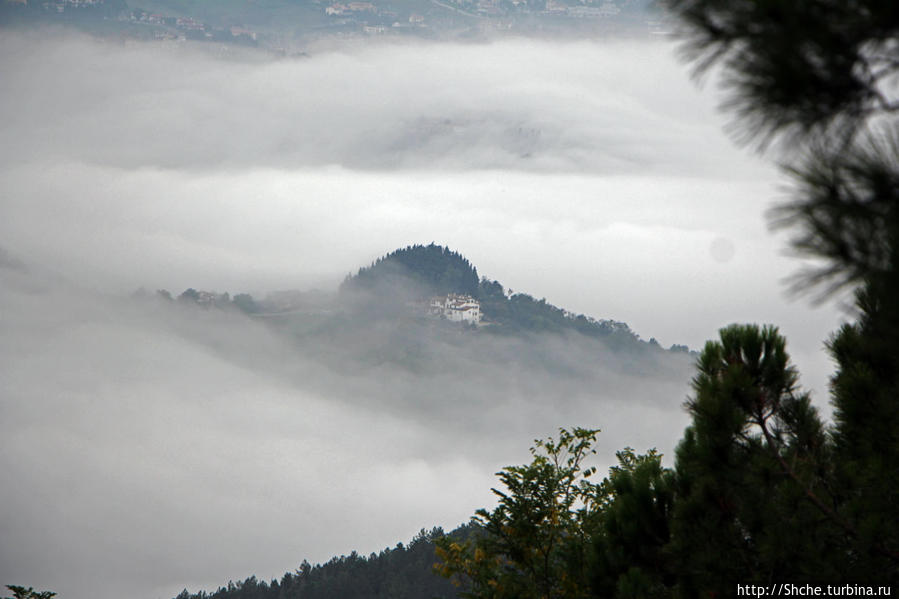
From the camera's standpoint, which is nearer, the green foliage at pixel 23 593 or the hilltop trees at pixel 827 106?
the hilltop trees at pixel 827 106

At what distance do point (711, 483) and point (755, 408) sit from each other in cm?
71

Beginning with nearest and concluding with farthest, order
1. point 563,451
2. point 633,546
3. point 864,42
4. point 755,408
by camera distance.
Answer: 1. point 864,42
2. point 755,408
3. point 633,546
4. point 563,451

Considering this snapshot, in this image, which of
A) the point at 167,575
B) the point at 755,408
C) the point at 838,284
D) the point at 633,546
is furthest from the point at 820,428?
the point at 167,575

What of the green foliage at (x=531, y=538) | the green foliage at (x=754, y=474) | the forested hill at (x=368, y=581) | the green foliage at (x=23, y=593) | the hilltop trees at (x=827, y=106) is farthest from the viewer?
the forested hill at (x=368, y=581)

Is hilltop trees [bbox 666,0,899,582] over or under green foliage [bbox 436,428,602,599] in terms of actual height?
over

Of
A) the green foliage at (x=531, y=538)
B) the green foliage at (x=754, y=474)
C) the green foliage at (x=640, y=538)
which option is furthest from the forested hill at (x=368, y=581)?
the green foliage at (x=754, y=474)

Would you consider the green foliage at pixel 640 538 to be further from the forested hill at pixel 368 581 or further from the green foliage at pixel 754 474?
the forested hill at pixel 368 581

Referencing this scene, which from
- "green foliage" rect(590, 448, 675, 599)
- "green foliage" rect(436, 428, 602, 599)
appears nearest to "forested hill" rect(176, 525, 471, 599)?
"green foliage" rect(436, 428, 602, 599)

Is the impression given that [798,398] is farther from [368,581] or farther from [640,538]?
[368,581]

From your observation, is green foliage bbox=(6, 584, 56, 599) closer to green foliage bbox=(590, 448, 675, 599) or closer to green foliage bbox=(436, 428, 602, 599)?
green foliage bbox=(436, 428, 602, 599)

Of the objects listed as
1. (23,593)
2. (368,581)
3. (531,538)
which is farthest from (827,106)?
(368,581)

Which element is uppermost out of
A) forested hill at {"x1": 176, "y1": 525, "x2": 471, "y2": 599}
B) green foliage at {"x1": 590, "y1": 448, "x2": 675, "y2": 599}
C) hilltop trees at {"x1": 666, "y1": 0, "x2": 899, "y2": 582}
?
hilltop trees at {"x1": 666, "y1": 0, "x2": 899, "y2": 582}

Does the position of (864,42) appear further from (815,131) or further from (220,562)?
(220,562)

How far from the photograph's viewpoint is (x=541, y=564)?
992cm
